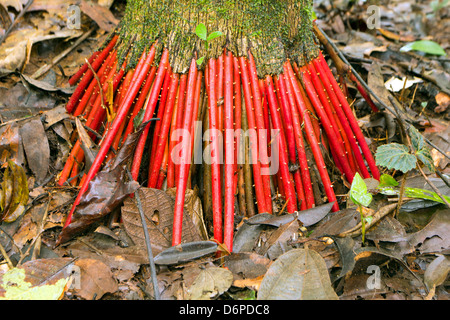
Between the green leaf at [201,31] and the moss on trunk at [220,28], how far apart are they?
125 mm

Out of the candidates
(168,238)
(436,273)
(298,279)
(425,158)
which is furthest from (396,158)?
(168,238)

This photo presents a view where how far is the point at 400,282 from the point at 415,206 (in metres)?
0.56

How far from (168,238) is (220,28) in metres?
1.25

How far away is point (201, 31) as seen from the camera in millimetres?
2199

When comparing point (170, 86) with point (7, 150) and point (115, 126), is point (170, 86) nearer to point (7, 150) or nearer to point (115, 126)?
point (115, 126)

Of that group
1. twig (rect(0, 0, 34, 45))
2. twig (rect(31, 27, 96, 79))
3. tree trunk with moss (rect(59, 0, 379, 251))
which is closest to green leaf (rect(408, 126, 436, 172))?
tree trunk with moss (rect(59, 0, 379, 251))

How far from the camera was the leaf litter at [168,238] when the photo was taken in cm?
188

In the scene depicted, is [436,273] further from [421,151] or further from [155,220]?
[155,220]

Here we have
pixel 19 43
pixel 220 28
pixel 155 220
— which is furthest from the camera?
pixel 19 43

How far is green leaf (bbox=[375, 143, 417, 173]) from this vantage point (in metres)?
2.05

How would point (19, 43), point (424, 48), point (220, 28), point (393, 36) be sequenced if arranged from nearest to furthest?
point (220, 28) → point (19, 43) → point (424, 48) → point (393, 36)

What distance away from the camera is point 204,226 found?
7.62 feet

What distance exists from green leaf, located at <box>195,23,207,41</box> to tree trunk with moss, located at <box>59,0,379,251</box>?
0.12 m
